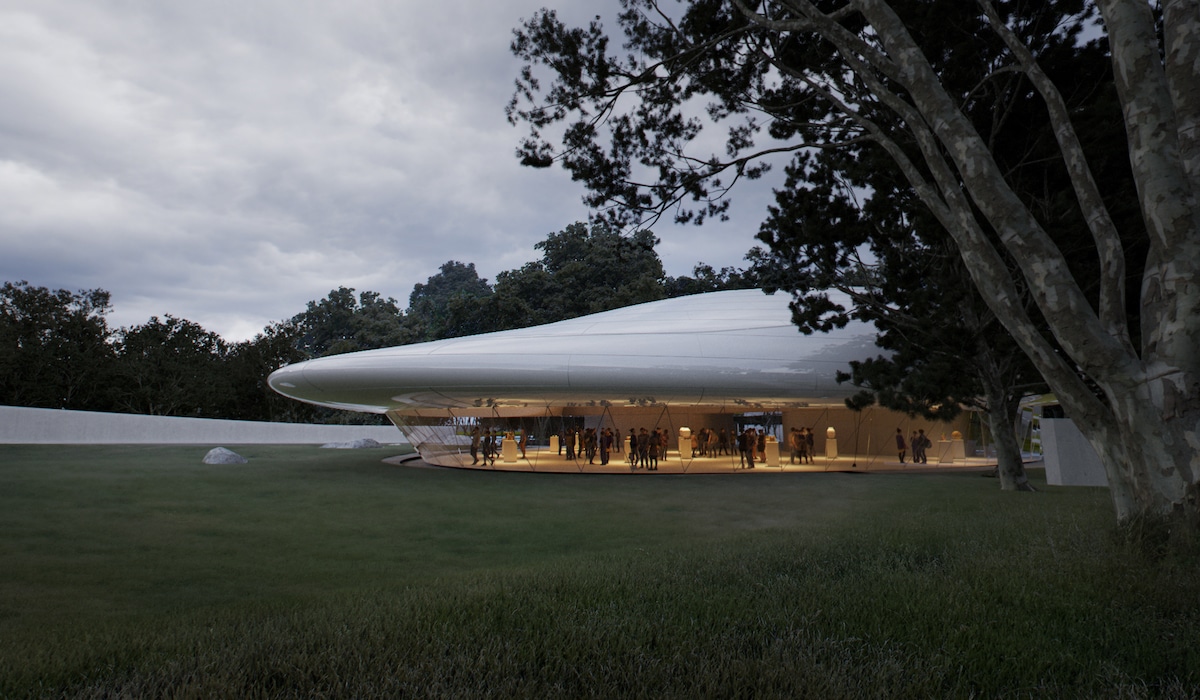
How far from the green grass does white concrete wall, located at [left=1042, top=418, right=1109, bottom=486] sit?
5.93 m

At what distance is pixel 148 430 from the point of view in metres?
35.9

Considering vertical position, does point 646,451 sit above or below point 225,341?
below

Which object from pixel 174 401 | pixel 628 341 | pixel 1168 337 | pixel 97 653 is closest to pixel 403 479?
pixel 628 341

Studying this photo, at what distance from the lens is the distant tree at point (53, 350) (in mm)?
39750

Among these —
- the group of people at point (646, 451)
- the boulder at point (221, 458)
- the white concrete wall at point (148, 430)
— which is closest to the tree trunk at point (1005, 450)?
the group of people at point (646, 451)

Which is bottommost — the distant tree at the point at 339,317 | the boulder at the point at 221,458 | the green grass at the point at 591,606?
the green grass at the point at 591,606

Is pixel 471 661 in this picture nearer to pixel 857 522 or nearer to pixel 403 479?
pixel 857 522

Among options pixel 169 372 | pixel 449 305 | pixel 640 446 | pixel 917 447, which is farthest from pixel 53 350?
pixel 917 447

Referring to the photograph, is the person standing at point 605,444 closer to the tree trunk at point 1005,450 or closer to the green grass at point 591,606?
the tree trunk at point 1005,450

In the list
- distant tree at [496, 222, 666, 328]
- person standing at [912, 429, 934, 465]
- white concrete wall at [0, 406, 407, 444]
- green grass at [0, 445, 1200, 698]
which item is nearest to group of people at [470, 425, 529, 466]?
green grass at [0, 445, 1200, 698]

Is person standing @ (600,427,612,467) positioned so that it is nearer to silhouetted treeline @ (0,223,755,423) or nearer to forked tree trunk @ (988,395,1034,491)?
forked tree trunk @ (988,395,1034,491)

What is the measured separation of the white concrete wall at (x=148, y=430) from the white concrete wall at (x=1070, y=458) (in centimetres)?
3676

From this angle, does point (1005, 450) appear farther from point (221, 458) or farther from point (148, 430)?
point (148, 430)

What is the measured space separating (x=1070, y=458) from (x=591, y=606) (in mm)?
14796
